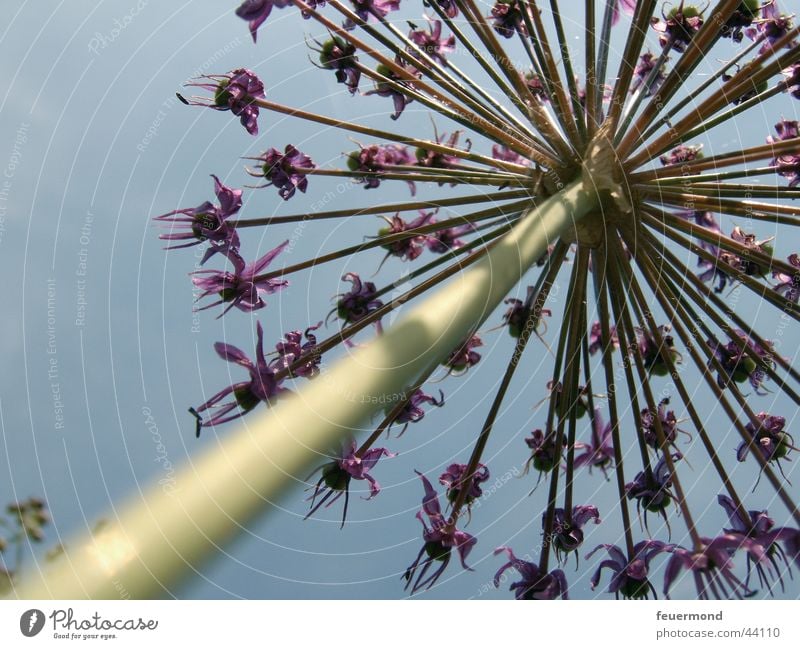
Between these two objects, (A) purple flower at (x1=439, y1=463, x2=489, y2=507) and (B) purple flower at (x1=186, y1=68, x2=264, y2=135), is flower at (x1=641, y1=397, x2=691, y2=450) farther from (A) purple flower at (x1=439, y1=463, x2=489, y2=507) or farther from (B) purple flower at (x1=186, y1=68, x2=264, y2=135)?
(B) purple flower at (x1=186, y1=68, x2=264, y2=135)

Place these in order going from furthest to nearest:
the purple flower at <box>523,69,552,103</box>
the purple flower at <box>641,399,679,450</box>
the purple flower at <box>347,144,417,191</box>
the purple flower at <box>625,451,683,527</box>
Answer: the purple flower at <box>523,69,552,103</box>, the purple flower at <box>347,144,417,191</box>, the purple flower at <box>641,399,679,450</box>, the purple flower at <box>625,451,683,527</box>

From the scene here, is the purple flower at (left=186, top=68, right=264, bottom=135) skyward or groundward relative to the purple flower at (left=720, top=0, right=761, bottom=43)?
skyward

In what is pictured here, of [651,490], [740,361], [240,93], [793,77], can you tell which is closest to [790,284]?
[740,361]

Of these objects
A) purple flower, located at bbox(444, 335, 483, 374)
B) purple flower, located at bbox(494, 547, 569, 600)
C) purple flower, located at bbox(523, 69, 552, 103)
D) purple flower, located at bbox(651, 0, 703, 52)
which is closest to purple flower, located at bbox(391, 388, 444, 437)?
purple flower, located at bbox(444, 335, 483, 374)

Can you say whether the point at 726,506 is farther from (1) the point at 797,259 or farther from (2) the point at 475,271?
(2) the point at 475,271

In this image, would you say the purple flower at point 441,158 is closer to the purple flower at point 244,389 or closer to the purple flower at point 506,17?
the purple flower at point 506,17

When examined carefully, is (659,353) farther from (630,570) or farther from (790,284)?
(630,570)
